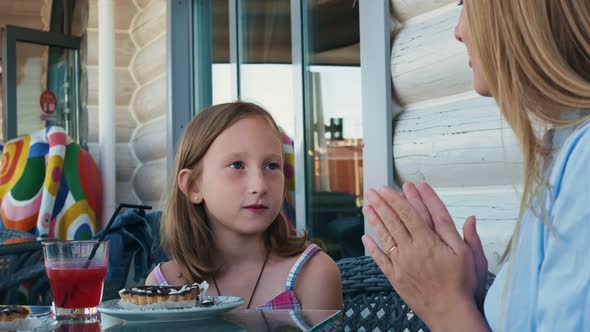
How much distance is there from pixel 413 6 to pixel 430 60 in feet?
0.52

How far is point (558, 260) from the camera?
72 centimetres

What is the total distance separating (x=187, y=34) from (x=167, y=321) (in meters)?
3.06

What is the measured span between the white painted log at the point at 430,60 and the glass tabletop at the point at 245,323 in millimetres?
885

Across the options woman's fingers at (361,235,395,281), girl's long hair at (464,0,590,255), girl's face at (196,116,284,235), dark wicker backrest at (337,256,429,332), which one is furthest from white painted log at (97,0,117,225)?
girl's long hair at (464,0,590,255)

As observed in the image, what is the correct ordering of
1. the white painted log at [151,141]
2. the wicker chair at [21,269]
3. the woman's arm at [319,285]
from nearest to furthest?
the woman's arm at [319,285]
the wicker chair at [21,269]
the white painted log at [151,141]

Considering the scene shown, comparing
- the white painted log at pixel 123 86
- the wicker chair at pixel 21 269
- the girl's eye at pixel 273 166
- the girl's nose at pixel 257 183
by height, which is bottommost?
the wicker chair at pixel 21 269

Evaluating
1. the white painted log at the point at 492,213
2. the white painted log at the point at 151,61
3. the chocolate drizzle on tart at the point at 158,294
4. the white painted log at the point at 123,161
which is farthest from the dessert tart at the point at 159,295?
the white painted log at the point at 123,161

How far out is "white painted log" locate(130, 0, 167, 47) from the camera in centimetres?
434

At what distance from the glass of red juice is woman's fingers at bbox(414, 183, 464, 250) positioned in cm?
68

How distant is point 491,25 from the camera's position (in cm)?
86

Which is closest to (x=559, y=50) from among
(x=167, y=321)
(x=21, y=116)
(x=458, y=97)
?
(x=167, y=321)

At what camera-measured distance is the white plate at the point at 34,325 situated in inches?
46.3

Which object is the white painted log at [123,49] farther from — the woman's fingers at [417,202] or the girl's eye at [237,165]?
the woman's fingers at [417,202]

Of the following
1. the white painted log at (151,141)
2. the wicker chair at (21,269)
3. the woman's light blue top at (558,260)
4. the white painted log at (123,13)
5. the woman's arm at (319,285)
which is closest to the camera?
the woman's light blue top at (558,260)
